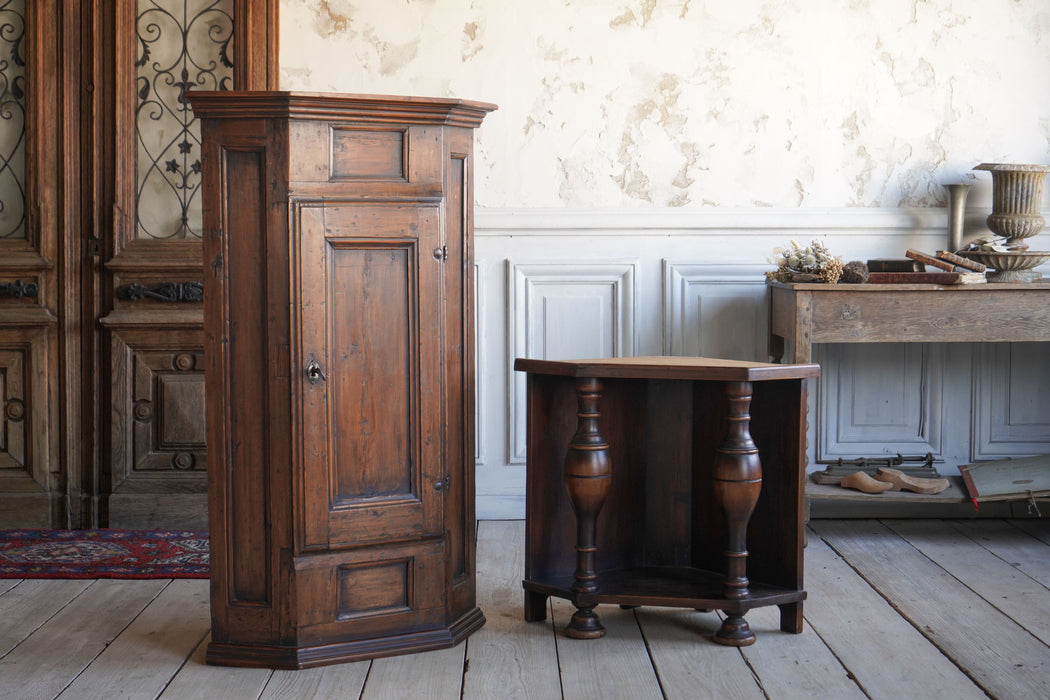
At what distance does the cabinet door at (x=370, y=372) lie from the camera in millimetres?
2609

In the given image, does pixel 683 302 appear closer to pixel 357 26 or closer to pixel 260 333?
pixel 357 26

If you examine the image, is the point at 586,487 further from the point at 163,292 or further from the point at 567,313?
the point at 163,292

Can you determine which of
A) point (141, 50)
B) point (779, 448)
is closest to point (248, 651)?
point (779, 448)

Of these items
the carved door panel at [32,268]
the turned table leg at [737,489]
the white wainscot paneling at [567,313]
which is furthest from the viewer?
the white wainscot paneling at [567,313]

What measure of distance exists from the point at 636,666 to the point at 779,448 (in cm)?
75

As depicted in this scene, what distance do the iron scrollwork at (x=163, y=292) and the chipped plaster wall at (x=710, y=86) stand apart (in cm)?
89

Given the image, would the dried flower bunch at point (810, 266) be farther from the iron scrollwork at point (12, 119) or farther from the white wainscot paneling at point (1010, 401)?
the iron scrollwork at point (12, 119)

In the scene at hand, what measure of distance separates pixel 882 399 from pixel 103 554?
118 inches

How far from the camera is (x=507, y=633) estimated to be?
2871 mm

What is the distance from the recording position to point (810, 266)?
3.67 m

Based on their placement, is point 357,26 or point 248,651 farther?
point 357,26

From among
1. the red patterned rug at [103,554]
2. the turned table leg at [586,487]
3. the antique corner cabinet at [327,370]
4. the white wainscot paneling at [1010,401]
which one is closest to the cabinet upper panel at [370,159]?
the antique corner cabinet at [327,370]

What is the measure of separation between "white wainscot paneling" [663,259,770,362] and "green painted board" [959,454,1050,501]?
90cm

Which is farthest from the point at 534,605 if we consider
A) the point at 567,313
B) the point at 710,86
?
the point at 710,86
